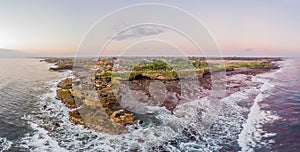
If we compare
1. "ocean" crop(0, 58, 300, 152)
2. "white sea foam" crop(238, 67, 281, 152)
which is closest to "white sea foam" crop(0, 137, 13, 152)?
"ocean" crop(0, 58, 300, 152)

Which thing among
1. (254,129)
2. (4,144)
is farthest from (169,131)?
(4,144)

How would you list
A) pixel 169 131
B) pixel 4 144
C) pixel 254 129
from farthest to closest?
1. pixel 254 129
2. pixel 169 131
3. pixel 4 144

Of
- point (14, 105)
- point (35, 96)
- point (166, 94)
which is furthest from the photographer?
point (166, 94)

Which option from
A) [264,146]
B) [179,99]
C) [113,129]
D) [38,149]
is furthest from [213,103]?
[38,149]

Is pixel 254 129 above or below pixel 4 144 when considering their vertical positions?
above

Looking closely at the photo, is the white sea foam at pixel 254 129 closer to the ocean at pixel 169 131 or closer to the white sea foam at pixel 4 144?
the ocean at pixel 169 131

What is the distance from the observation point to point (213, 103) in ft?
74.5

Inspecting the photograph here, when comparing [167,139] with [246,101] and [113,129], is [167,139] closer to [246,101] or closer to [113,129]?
[113,129]

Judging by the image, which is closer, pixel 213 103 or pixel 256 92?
pixel 213 103

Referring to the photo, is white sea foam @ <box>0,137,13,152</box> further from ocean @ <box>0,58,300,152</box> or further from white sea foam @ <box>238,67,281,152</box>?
white sea foam @ <box>238,67,281,152</box>

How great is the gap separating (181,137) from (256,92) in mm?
18894

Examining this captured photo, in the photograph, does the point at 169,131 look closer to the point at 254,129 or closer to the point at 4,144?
the point at 254,129

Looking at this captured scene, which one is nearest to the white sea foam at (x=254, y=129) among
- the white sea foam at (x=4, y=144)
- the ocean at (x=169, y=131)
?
the ocean at (x=169, y=131)

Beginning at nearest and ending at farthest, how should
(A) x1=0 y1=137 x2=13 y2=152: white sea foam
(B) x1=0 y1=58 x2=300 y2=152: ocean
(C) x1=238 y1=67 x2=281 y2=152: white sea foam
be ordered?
(A) x1=0 y1=137 x2=13 y2=152: white sea foam, (B) x1=0 y1=58 x2=300 y2=152: ocean, (C) x1=238 y1=67 x2=281 y2=152: white sea foam
